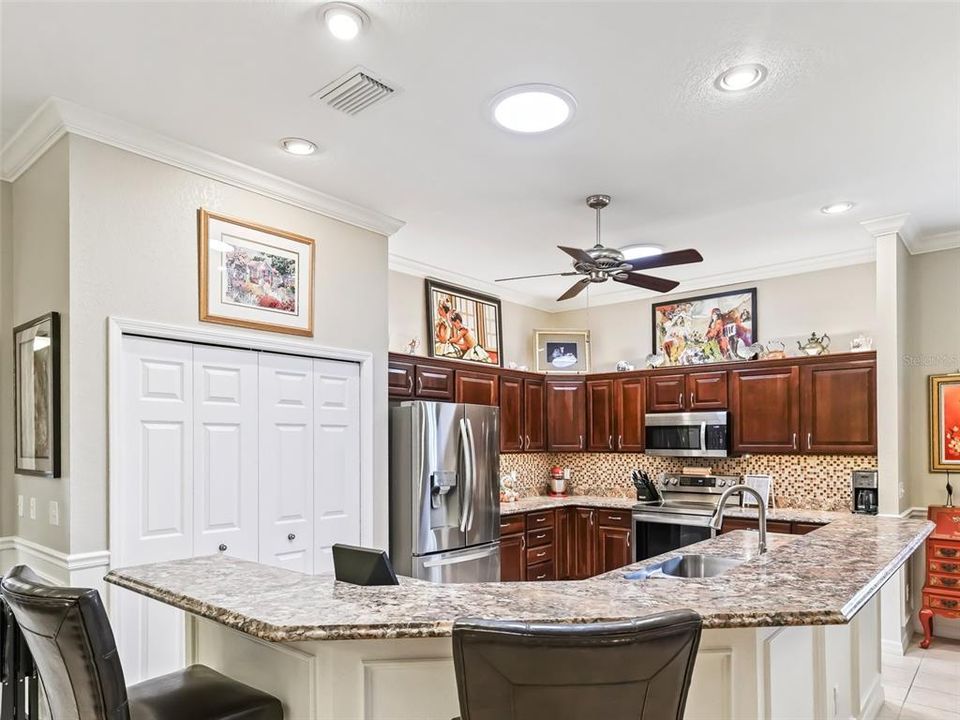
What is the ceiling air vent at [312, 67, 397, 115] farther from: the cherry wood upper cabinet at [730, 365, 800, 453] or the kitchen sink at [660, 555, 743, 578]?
the cherry wood upper cabinet at [730, 365, 800, 453]

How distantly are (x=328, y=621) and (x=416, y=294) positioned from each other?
415 centimetres

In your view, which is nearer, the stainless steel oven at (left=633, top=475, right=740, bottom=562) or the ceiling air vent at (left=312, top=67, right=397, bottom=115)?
the ceiling air vent at (left=312, top=67, right=397, bottom=115)

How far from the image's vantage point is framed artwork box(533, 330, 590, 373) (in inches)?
266

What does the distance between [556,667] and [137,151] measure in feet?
9.69

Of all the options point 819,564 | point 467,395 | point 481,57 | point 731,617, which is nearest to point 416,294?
point 467,395

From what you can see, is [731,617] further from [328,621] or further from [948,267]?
[948,267]

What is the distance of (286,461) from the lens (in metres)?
3.63

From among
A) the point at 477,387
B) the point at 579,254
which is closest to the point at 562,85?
the point at 579,254

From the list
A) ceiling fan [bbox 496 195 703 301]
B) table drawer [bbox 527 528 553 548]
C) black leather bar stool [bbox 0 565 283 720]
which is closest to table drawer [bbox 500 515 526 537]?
table drawer [bbox 527 528 553 548]

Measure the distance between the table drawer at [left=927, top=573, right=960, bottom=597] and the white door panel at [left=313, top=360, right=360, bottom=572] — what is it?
370 cm

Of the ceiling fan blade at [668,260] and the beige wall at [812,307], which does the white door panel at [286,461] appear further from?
the beige wall at [812,307]

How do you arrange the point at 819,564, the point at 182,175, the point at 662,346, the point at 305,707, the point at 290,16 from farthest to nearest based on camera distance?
the point at 662,346
the point at 182,175
the point at 819,564
the point at 290,16
the point at 305,707

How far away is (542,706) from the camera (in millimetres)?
1261

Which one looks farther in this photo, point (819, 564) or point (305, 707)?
point (819, 564)
